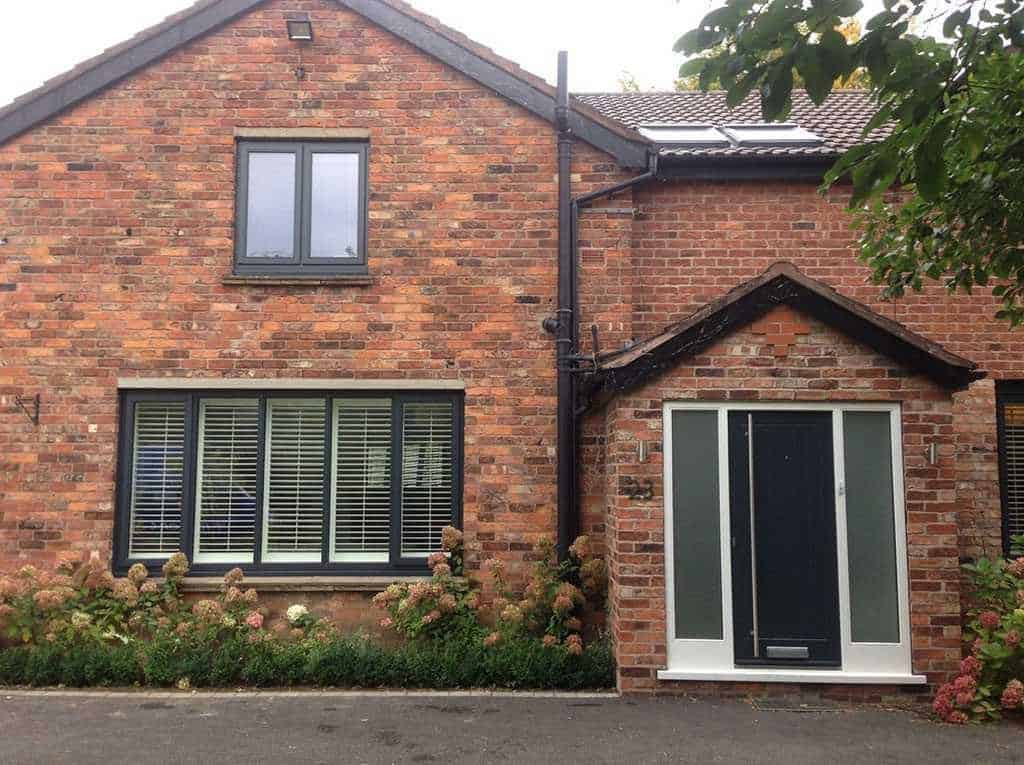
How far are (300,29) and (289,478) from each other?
175 inches

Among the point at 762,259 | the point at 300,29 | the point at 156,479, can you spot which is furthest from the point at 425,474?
the point at 300,29

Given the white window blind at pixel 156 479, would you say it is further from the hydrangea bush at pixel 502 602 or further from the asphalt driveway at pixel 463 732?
the hydrangea bush at pixel 502 602

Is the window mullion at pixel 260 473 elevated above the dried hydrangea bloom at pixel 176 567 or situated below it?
above

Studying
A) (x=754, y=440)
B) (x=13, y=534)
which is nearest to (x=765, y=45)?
(x=754, y=440)

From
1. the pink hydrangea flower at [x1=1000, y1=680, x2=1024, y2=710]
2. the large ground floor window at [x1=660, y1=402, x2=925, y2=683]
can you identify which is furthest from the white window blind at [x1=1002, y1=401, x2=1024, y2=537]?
the pink hydrangea flower at [x1=1000, y1=680, x2=1024, y2=710]

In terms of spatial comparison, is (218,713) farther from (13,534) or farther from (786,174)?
(786,174)

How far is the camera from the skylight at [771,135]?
824 cm

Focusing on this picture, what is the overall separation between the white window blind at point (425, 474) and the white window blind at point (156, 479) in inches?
85.2

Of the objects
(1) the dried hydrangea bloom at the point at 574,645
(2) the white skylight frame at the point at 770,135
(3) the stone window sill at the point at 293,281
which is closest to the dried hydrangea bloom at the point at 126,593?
(3) the stone window sill at the point at 293,281

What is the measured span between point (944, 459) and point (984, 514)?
6.37 feet

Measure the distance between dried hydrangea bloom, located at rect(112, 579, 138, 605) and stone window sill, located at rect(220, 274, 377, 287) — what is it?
2903mm

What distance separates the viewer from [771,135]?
8672mm

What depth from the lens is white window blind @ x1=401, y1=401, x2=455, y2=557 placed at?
25.4 feet

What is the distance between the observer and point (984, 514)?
7742 millimetres
